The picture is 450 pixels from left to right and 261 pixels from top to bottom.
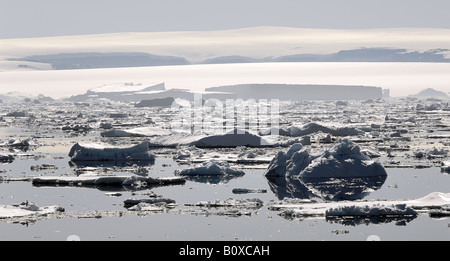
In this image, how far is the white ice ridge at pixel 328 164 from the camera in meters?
11.1

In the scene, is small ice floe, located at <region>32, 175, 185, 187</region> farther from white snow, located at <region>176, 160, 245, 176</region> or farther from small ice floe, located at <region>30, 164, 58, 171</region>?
small ice floe, located at <region>30, 164, 58, 171</region>

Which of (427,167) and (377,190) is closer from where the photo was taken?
(377,190)

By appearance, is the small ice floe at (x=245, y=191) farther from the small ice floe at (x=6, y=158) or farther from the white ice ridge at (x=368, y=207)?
the small ice floe at (x=6, y=158)

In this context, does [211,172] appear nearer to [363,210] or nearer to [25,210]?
[25,210]

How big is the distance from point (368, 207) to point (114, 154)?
6033mm

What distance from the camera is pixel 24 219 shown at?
8.31 meters

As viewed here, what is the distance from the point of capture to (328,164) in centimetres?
1118

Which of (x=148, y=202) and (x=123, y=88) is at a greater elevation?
(x=148, y=202)

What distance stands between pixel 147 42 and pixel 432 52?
70.6 ft

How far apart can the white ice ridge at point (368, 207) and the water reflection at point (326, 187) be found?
549mm

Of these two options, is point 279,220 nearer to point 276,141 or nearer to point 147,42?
point 276,141

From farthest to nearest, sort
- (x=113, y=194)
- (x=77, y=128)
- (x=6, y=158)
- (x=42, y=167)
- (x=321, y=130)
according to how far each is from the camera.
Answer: (x=77, y=128), (x=321, y=130), (x=6, y=158), (x=42, y=167), (x=113, y=194)

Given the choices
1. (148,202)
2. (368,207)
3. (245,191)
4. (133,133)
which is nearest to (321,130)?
(133,133)
